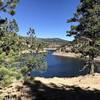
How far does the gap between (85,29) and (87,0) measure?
12.7ft

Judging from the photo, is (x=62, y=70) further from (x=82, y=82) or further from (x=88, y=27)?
(x=82, y=82)

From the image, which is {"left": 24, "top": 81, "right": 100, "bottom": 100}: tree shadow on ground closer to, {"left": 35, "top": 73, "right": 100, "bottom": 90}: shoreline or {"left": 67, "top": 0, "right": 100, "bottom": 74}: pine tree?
{"left": 35, "top": 73, "right": 100, "bottom": 90}: shoreline

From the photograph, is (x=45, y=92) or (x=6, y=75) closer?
(x=6, y=75)

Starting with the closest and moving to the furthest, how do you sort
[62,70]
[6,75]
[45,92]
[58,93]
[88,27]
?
1. [6,75]
2. [45,92]
3. [58,93]
4. [88,27]
5. [62,70]

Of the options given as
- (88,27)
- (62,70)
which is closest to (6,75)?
(88,27)

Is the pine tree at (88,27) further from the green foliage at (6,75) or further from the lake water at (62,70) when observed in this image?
the lake water at (62,70)

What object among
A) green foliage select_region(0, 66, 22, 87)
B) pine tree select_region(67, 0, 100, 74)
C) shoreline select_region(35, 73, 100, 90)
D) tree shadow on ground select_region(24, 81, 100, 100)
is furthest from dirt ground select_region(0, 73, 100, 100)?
pine tree select_region(67, 0, 100, 74)

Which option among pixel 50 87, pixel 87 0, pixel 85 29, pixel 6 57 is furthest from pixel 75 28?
pixel 6 57

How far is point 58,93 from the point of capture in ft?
70.3

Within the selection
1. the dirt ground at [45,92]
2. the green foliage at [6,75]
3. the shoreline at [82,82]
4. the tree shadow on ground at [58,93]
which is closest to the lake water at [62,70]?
the shoreline at [82,82]

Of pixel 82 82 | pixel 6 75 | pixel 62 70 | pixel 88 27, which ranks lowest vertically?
pixel 62 70

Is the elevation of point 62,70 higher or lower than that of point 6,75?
lower

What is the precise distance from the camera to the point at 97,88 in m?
25.3

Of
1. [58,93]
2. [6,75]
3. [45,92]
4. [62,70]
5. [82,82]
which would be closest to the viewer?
[6,75]
